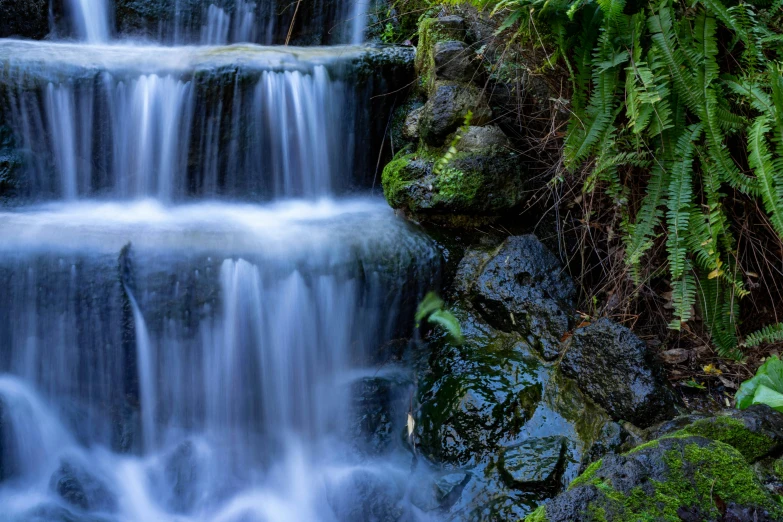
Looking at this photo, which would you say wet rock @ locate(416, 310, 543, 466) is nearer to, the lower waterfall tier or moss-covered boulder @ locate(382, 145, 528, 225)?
the lower waterfall tier

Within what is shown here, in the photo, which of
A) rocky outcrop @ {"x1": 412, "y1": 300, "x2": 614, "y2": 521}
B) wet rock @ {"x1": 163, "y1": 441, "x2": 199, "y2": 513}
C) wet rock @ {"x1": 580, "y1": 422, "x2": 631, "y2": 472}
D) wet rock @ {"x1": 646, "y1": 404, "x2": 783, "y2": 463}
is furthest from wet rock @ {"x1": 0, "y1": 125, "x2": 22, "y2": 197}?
wet rock @ {"x1": 646, "y1": 404, "x2": 783, "y2": 463}

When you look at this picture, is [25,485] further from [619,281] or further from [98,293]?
[619,281]

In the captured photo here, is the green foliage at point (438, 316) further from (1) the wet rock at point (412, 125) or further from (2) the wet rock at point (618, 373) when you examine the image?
(1) the wet rock at point (412, 125)

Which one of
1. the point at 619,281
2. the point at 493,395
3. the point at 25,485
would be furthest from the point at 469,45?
the point at 25,485

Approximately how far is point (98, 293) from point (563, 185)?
3072mm

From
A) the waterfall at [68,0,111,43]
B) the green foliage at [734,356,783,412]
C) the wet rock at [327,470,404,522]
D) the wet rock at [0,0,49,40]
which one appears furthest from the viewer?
the waterfall at [68,0,111,43]

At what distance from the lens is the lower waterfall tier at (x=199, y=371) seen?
370 centimetres

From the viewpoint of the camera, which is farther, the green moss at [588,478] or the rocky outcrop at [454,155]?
the rocky outcrop at [454,155]

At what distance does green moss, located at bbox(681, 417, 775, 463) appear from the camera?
2.35 m

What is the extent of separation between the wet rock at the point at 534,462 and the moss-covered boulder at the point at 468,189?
1.70 m

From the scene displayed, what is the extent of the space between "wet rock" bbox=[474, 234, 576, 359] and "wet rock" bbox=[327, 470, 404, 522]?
1.20 metres

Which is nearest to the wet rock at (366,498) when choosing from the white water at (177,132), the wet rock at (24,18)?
the white water at (177,132)

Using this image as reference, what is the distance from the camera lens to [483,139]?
4.52 meters

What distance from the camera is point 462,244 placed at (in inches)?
174
